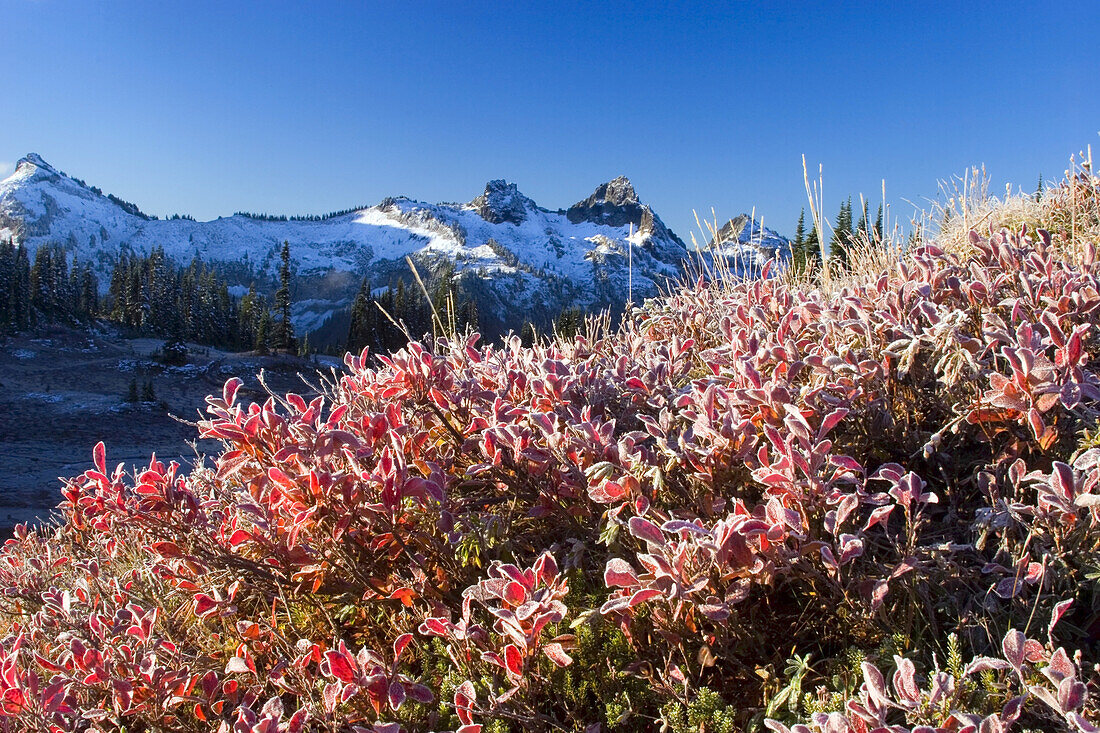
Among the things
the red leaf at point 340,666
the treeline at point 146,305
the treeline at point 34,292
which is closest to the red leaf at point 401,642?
the red leaf at point 340,666

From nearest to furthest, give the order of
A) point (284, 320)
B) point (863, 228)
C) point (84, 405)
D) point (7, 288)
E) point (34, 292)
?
1. point (863, 228)
2. point (84, 405)
3. point (284, 320)
4. point (7, 288)
5. point (34, 292)

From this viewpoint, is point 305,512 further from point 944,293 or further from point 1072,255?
point 1072,255

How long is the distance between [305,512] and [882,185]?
5.06 m

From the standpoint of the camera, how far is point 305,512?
160 cm

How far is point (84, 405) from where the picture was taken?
2694 centimetres

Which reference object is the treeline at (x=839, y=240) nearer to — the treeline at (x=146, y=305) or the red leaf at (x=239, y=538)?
the red leaf at (x=239, y=538)

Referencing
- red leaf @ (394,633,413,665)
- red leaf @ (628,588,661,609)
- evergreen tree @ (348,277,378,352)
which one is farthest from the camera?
evergreen tree @ (348,277,378,352)

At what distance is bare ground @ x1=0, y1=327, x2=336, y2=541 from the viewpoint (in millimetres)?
17125

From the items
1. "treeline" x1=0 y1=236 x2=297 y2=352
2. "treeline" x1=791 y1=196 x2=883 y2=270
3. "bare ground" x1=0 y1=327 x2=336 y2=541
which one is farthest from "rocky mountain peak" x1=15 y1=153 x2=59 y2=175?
"treeline" x1=791 y1=196 x2=883 y2=270

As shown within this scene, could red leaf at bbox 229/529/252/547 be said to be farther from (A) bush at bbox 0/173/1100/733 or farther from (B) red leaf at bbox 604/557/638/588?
(B) red leaf at bbox 604/557/638/588

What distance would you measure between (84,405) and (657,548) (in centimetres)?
3315

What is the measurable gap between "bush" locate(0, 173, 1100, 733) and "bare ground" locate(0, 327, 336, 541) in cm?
542

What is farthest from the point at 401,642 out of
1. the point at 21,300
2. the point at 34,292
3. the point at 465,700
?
the point at 34,292

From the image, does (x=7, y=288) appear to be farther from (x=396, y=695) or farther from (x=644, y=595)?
(x=644, y=595)
